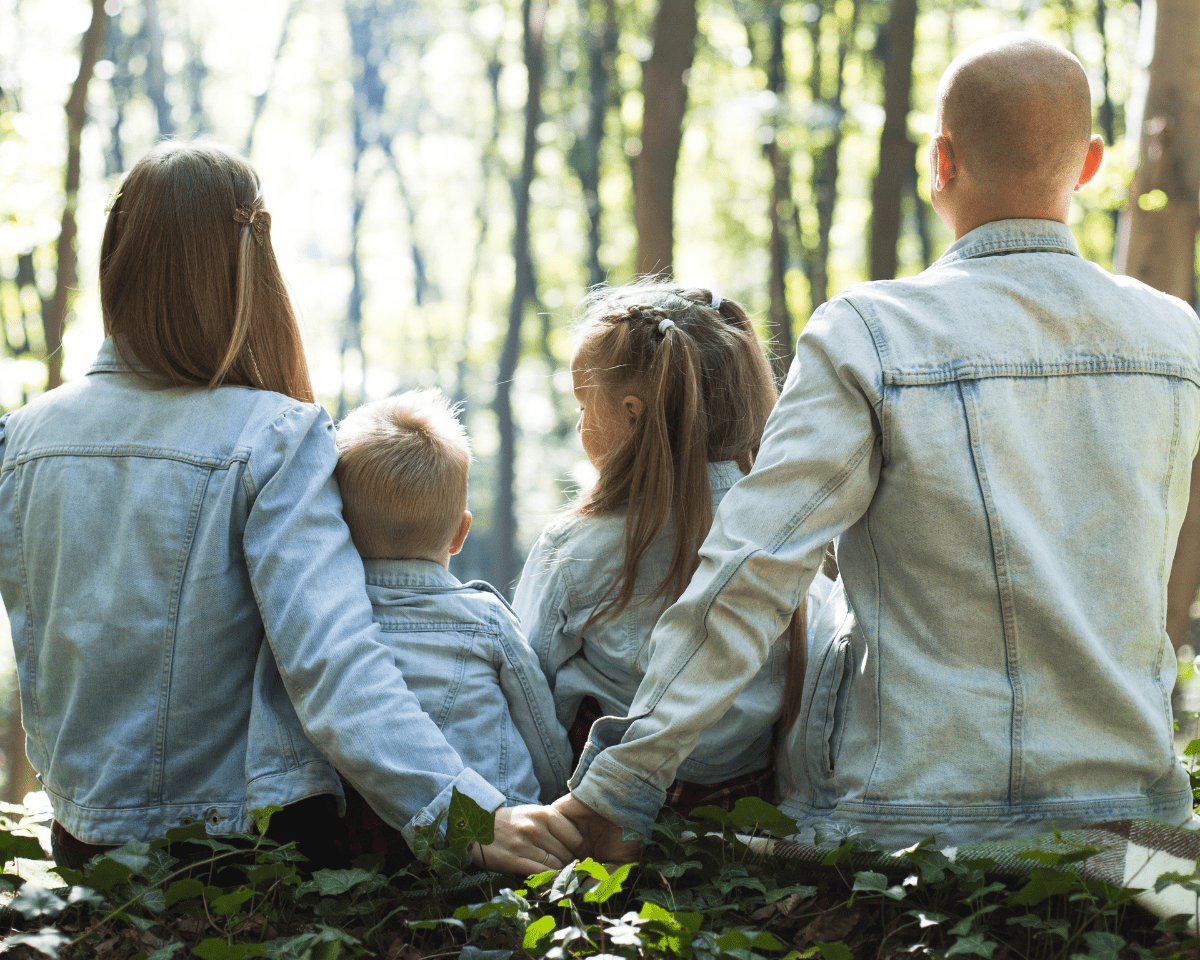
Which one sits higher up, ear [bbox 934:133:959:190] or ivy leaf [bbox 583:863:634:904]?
ear [bbox 934:133:959:190]

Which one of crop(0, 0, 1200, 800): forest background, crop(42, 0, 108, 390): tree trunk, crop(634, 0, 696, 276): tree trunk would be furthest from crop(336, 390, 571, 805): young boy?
crop(0, 0, 1200, 800): forest background

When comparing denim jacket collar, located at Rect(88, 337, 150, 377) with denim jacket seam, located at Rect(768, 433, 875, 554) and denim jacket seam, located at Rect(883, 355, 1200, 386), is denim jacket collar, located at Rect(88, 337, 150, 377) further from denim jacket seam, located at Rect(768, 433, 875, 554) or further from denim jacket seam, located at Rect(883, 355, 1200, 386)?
denim jacket seam, located at Rect(883, 355, 1200, 386)

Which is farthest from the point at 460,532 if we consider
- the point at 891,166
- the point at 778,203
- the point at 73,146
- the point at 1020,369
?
the point at 778,203

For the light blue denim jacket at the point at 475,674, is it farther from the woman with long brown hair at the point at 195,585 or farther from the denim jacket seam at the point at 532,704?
the woman with long brown hair at the point at 195,585

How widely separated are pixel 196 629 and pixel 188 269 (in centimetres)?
83

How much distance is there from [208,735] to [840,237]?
1990cm

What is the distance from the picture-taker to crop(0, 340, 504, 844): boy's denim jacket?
2.29m

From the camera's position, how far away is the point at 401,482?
2592 mm

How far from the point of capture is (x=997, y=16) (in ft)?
58.7

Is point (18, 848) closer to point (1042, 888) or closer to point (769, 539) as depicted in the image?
point (769, 539)

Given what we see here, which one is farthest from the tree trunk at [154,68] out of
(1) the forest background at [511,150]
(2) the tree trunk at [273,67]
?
(2) the tree trunk at [273,67]

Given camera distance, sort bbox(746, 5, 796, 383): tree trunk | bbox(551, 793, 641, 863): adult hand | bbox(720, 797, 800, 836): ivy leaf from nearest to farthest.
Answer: bbox(720, 797, 800, 836): ivy leaf < bbox(551, 793, 641, 863): adult hand < bbox(746, 5, 796, 383): tree trunk

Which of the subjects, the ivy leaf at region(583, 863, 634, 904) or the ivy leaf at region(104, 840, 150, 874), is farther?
the ivy leaf at region(104, 840, 150, 874)

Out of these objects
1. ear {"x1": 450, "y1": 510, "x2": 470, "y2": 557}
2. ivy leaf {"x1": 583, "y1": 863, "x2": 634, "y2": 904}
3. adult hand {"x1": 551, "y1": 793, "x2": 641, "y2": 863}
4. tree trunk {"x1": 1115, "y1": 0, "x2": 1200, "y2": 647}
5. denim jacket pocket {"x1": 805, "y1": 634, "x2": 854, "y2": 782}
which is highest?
tree trunk {"x1": 1115, "y1": 0, "x2": 1200, "y2": 647}
